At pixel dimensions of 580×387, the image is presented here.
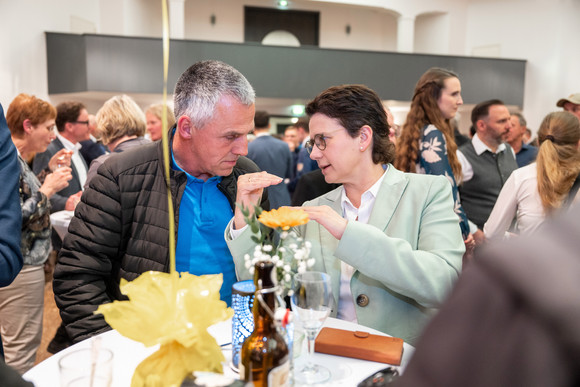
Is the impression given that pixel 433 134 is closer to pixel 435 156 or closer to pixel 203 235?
pixel 435 156

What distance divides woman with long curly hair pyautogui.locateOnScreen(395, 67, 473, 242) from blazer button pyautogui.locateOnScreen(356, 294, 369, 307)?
141 centimetres

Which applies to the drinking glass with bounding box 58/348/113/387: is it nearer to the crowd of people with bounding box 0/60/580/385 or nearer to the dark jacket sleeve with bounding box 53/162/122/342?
the crowd of people with bounding box 0/60/580/385

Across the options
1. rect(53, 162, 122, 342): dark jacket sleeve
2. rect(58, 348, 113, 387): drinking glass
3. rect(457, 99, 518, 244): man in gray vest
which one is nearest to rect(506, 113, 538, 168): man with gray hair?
rect(457, 99, 518, 244): man in gray vest

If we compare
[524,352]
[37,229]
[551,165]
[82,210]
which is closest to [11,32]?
[37,229]

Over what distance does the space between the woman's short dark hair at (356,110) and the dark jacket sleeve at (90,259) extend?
911mm

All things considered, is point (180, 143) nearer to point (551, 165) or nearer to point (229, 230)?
point (229, 230)

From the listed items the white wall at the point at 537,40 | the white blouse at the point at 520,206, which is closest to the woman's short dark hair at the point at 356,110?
the white blouse at the point at 520,206

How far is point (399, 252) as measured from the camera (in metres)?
1.62

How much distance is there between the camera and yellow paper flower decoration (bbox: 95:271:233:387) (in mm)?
958

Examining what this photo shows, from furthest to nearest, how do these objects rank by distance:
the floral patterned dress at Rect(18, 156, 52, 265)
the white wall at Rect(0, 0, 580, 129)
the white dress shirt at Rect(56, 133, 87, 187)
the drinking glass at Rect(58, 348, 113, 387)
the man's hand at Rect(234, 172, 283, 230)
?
the white wall at Rect(0, 0, 580, 129)
the white dress shirt at Rect(56, 133, 87, 187)
the floral patterned dress at Rect(18, 156, 52, 265)
the man's hand at Rect(234, 172, 283, 230)
the drinking glass at Rect(58, 348, 113, 387)

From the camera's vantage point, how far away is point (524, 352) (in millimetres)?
339

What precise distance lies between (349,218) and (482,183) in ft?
6.75

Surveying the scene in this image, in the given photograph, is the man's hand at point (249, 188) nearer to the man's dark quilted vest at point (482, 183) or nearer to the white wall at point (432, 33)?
the man's dark quilted vest at point (482, 183)

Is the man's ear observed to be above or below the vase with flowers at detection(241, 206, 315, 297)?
above
